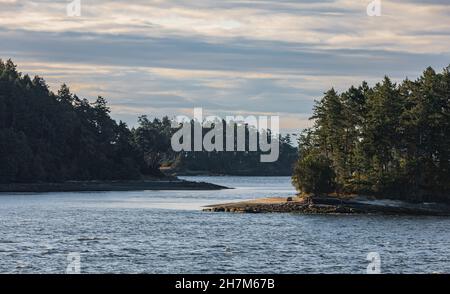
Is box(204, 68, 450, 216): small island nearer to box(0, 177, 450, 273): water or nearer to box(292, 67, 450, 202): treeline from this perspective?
box(292, 67, 450, 202): treeline

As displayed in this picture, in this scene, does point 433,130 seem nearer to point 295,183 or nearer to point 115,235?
point 295,183

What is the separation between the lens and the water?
197ft

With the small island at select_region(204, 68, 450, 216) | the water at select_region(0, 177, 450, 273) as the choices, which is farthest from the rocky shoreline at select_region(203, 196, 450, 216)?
the water at select_region(0, 177, 450, 273)

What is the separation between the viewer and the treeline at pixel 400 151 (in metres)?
124

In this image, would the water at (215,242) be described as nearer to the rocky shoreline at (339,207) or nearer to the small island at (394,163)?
the rocky shoreline at (339,207)

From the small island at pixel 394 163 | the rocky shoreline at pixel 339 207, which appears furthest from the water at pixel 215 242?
the small island at pixel 394 163

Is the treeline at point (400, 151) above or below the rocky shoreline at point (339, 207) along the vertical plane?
above

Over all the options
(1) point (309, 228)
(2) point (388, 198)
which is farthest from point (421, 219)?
(1) point (309, 228)

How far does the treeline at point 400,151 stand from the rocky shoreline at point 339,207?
2928mm

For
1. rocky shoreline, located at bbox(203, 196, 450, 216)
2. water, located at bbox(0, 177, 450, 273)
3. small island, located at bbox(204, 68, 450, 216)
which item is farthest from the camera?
small island, located at bbox(204, 68, 450, 216)

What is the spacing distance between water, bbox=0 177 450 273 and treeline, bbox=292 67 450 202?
12.5 metres

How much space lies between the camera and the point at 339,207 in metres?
115

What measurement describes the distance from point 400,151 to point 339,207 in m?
16.8

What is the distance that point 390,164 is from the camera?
5182 inches
